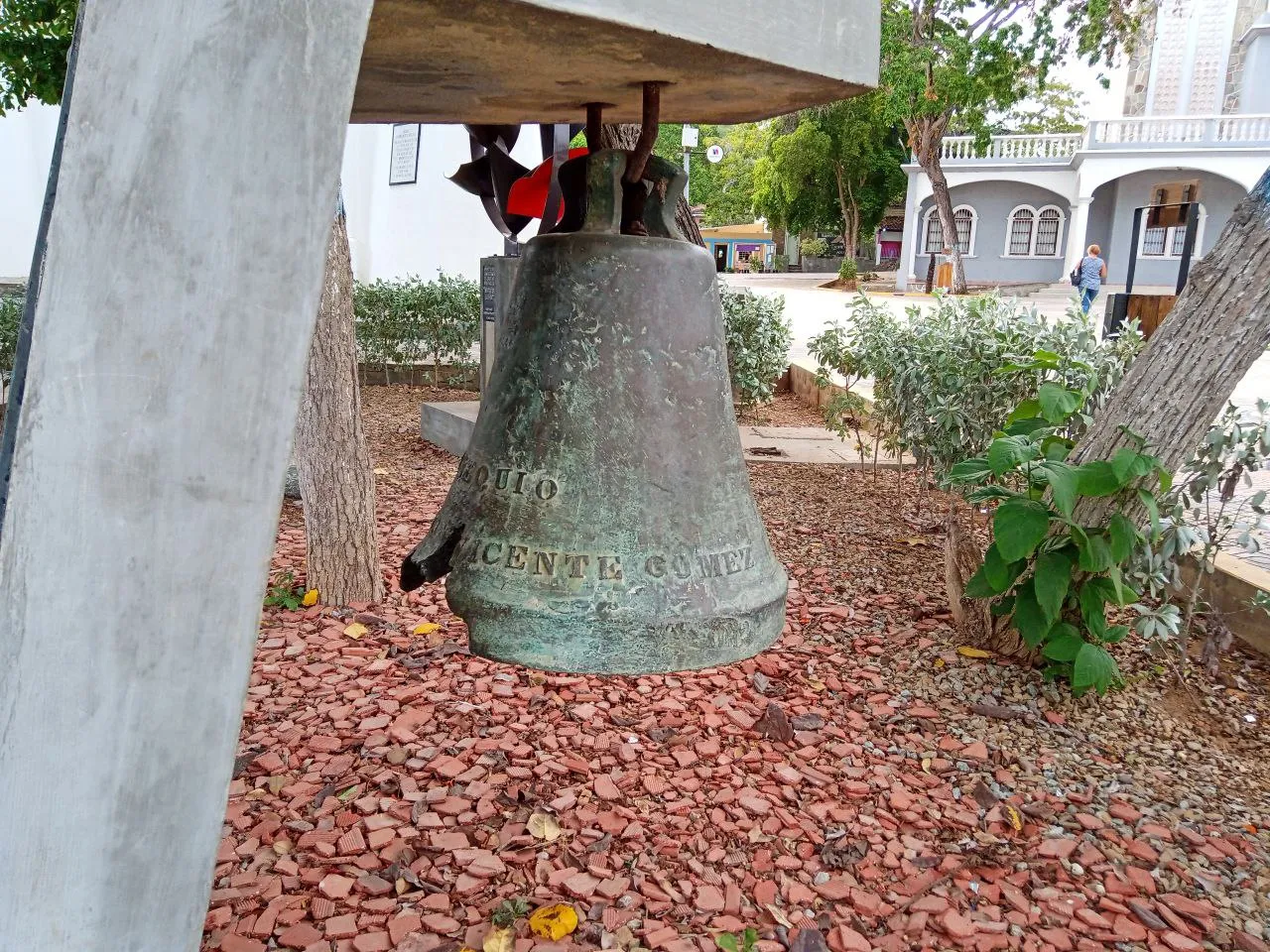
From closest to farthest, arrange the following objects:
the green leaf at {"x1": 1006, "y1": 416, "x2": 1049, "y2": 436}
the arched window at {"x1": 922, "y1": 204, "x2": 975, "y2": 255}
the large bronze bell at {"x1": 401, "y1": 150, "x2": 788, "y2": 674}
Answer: the large bronze bell at {"x1": 401, "y1": 150, "x2": 788, "y2": 674} < the green leaf at {"x1": 1006, "y1": 416, "x2": 1049, "y2": 436} < the arched window at {"x1": 922, "y1": 204, "x2": 975, "y2": 255}

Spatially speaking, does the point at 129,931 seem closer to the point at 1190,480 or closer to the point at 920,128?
the point at 1190,480

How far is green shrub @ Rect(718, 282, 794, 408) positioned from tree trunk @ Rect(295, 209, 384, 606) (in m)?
4.41

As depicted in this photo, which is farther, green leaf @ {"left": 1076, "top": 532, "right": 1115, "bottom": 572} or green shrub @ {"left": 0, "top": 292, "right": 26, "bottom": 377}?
green shrub @ {"left": 0, "top": 292, "right": 26, "bottom": 377}

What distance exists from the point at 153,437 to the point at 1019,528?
8.63 feet

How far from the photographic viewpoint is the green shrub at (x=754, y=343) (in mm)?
7797

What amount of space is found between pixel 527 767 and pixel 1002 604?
5.89 feet

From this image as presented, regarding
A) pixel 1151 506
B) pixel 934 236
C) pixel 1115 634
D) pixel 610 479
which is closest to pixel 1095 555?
pixel 1151 506

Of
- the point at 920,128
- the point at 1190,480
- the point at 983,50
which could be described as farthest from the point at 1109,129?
the point at 1190,480

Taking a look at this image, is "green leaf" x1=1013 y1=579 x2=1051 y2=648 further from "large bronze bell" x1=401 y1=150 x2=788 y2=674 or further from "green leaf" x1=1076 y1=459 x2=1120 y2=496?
"large bronze bell" x1=401 y1=150 x2=788 y2=674

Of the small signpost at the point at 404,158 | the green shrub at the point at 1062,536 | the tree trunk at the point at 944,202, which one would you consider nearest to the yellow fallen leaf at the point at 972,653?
the green shrub at the point at 1062,536

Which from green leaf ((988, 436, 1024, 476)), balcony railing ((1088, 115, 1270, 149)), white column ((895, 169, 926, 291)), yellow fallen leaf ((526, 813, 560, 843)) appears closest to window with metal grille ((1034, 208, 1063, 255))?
balcony railing ((1088, 115, 1270, 149))

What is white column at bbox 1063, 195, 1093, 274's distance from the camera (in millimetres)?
27491

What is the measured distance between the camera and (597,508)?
45.7 inches

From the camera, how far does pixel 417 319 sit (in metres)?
9.55
